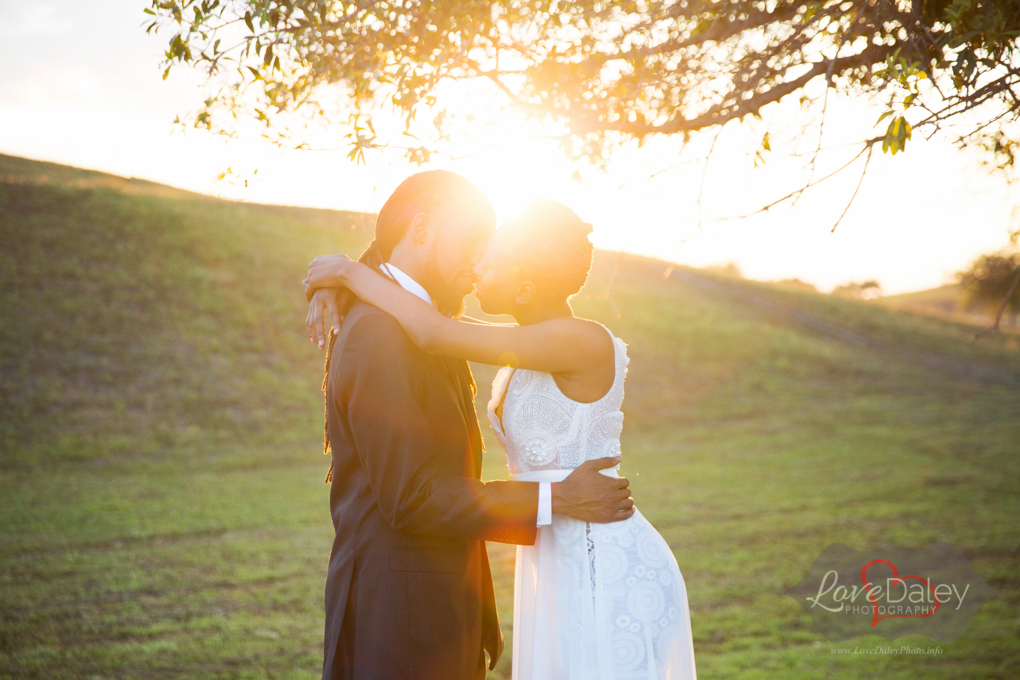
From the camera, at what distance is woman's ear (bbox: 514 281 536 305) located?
268 cm

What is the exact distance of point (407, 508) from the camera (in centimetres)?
227

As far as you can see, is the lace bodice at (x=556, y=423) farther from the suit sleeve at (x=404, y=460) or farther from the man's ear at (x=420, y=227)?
the man's ear at (x=420, y=227)

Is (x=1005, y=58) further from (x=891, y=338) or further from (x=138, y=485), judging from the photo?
(x=891, y=338)

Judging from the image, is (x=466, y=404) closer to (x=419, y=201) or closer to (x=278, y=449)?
(x=419, y=201)

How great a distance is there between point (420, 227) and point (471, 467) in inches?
38.6

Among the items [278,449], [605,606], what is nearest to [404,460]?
[605,606]

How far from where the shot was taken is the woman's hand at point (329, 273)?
8.79ft

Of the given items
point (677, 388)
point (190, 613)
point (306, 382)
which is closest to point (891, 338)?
point (677, 388)

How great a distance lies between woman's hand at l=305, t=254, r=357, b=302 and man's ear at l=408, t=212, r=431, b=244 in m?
0.28

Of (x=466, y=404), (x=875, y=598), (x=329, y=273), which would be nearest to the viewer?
(x=329, y=273)

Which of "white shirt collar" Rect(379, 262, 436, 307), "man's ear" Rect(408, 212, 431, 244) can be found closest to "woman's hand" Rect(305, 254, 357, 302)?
"white shirt collar" Rect(379, 262, 436, 307)

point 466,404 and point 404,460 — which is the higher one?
point 466,404

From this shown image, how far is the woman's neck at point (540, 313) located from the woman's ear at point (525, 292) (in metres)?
0.05

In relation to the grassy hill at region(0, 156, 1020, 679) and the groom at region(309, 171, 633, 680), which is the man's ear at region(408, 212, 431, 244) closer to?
the groom at region(309, 171, 633, 680)
